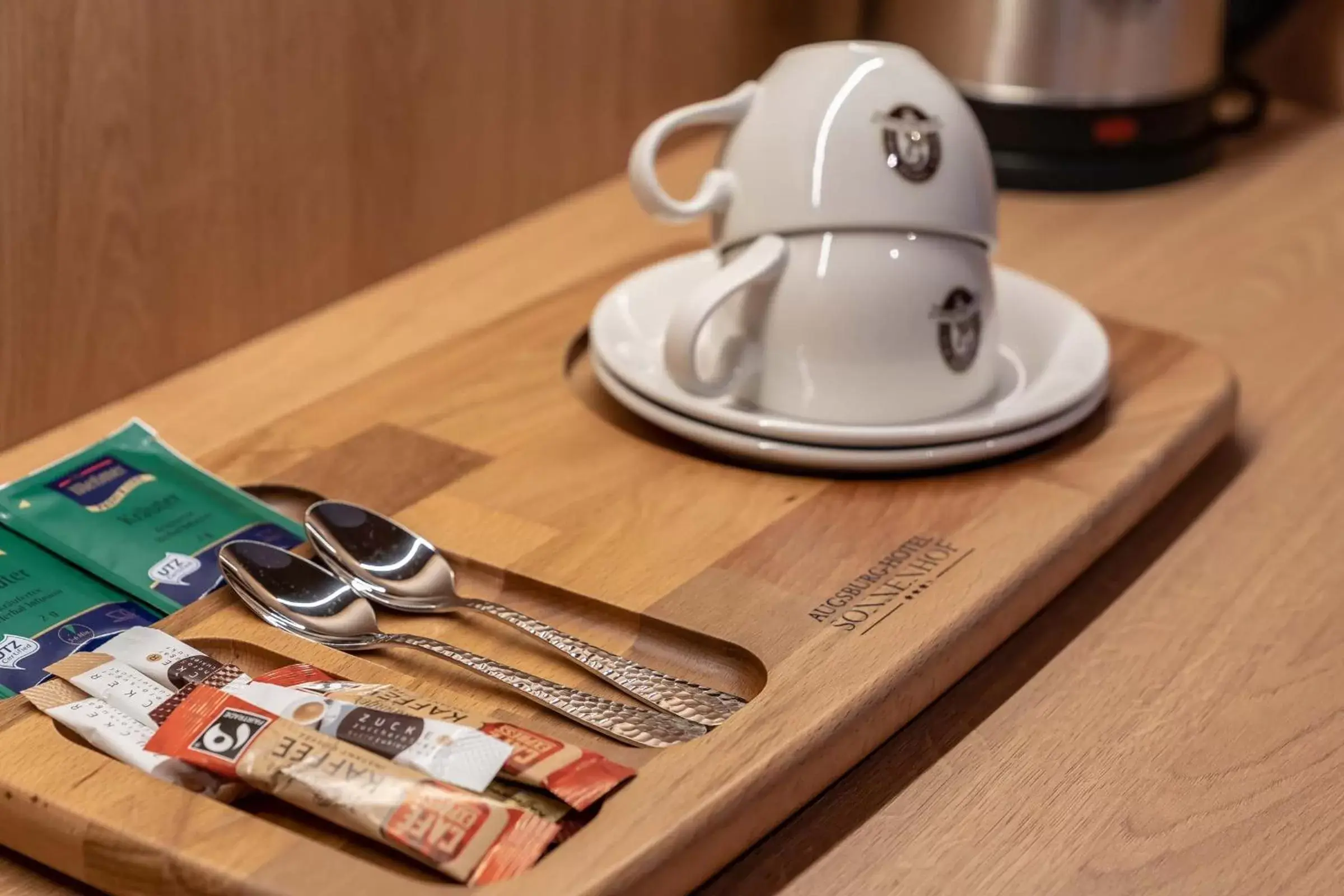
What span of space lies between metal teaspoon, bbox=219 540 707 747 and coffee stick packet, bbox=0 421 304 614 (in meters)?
0.02

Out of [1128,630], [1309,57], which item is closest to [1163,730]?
[1128,630]

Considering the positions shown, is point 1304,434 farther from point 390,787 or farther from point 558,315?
point 390,787

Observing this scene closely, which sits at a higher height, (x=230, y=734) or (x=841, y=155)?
(x=841, y=155)

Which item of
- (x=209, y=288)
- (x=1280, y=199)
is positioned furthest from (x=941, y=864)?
(x=1280, y=199)

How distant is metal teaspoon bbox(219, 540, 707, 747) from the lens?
21.1 inches

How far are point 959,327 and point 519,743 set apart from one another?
300mm

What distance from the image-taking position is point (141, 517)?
64 cm

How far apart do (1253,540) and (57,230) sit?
558 mm

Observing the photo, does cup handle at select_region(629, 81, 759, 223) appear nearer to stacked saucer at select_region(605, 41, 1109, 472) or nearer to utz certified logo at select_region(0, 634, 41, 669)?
stacked saucer at select_region(605, 41, 1109, 472)

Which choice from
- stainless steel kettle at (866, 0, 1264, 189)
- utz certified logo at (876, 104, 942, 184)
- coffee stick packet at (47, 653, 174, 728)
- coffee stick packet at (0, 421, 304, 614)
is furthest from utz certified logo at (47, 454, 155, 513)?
stainless steel kettle at (866, 0, 1264, 189)

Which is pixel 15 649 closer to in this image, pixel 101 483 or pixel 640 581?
pixel 101 483

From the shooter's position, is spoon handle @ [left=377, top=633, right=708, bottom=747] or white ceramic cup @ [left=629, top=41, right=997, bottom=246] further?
white ceramic cup @ [left=629, top=41, right=997, bottom=246]

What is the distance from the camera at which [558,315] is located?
852 millimetres

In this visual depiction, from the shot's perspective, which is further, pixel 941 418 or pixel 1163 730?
pixel 941 418
